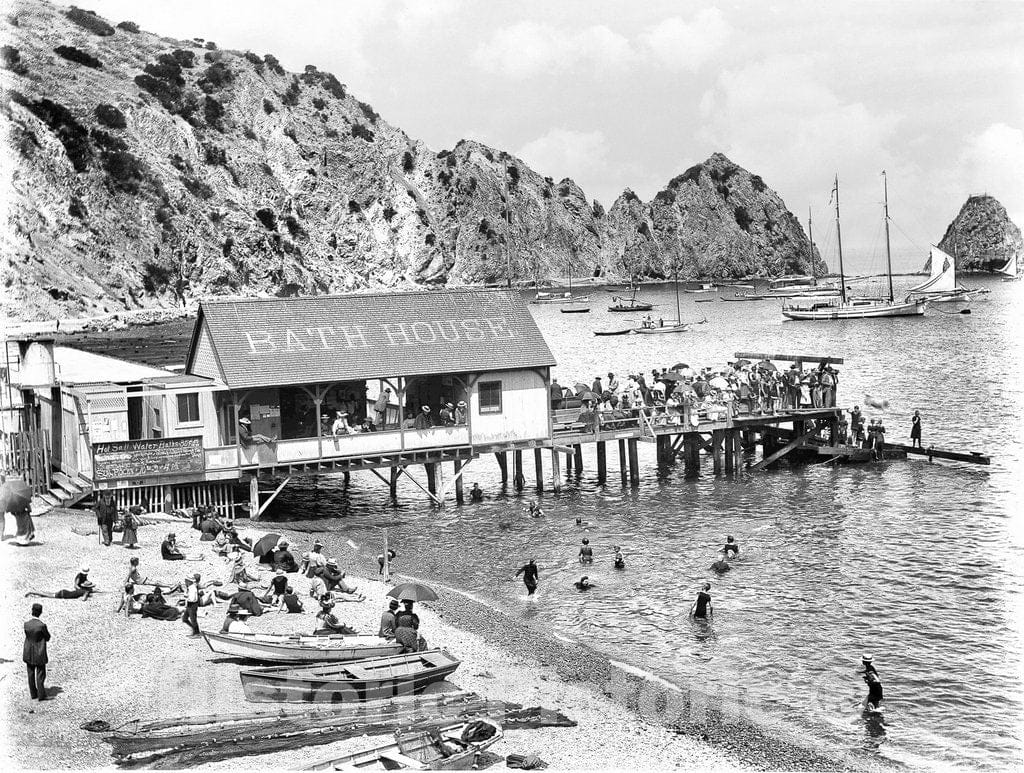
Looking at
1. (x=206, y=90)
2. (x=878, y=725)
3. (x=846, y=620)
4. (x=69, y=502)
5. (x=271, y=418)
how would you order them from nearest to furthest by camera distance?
(x=878, y=725), (x=846, y=620), (x=69, y=502), (x=271, y=418), (x=206, y=90)

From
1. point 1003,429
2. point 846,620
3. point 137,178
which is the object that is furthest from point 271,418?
point 137,178

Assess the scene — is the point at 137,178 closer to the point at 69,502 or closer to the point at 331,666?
the point at 69,502

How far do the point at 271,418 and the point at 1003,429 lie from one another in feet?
150

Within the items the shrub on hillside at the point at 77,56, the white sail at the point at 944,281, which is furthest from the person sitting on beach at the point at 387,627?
the white sail at the point at 944,281

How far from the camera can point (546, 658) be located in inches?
1015

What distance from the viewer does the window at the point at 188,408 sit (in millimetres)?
37562

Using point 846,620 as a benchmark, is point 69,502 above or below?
above

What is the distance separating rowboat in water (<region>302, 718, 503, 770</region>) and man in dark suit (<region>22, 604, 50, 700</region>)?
6188 millimetres

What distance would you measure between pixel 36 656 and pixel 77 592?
667 centimetres

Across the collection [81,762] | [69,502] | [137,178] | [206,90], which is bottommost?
[81,762]

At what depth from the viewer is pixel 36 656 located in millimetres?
19891

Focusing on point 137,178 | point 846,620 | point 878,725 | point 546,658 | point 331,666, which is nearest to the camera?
point 331,666

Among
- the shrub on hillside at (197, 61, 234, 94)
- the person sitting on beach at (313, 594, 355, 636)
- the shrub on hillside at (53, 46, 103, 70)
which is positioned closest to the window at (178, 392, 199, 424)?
the person sitting on beach at (313, 594, 355, 636)

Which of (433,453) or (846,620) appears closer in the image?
(846,620)
